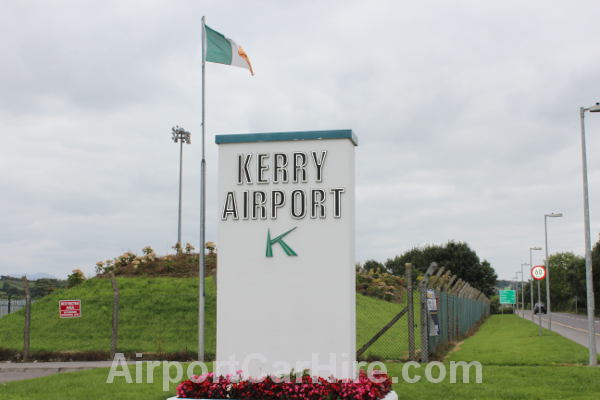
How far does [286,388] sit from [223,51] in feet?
29.8

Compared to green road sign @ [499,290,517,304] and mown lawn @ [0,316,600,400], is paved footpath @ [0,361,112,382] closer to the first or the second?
mown lawn @ [0,316,600,400]

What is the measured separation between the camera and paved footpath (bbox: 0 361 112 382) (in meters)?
17.2

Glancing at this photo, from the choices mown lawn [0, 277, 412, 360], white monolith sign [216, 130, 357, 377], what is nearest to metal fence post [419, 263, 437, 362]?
mown lawn [0, 277, 412, 360]

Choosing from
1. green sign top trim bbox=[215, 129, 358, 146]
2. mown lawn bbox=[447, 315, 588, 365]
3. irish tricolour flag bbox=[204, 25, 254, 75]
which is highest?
irish tricolour flag bbox=[204, 25, 254, 75]

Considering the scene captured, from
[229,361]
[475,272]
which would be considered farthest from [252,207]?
[475,272]

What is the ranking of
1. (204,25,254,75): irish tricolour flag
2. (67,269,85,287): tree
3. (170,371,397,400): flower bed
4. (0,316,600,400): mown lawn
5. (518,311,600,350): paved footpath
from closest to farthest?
(170,371,397,400): flower bed
(0,316,600,400): mown lawn
(204,25,254,75): irish tricolour flag
(518,311,600,350): paved footpath
(67,269,85,287): tree

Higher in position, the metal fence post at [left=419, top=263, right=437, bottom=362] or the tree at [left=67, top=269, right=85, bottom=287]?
the tree at [left=67, top=269, right=85, bottom=287]

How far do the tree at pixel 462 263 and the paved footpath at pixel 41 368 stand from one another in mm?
70934

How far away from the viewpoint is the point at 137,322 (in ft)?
76.2

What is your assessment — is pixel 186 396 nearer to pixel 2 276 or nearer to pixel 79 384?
pixel 79 384

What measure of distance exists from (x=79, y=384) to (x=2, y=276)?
1395 cm

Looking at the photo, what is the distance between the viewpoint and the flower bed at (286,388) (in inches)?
→ 365

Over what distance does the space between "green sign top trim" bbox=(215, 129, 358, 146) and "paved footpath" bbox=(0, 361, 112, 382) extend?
31.9ft

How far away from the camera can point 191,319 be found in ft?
76.4
